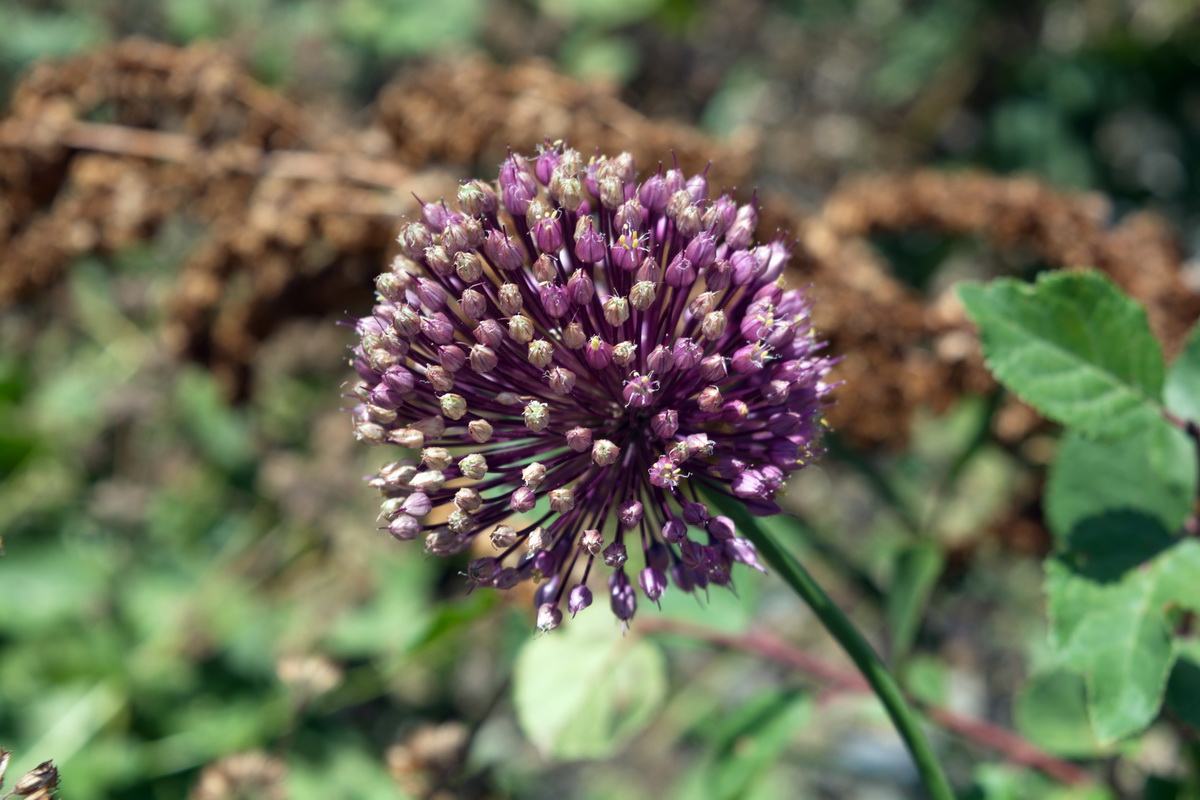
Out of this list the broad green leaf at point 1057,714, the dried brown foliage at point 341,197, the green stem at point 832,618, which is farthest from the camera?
the dried brown foliage at point 341,197

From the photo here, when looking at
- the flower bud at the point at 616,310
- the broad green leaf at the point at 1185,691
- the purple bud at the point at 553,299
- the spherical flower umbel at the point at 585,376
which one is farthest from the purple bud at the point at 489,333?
the broad green leaf at the point at 1185,691

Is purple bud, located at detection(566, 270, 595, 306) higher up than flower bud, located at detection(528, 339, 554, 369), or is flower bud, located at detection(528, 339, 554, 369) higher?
purple bud, located at detection(566, 270, 595, 306)

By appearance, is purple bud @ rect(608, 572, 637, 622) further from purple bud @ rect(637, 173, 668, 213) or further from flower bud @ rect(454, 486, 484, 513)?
purple bud @ rect(637, 173, 668, 213)

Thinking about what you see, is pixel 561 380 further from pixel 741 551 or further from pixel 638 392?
pixel 741 551

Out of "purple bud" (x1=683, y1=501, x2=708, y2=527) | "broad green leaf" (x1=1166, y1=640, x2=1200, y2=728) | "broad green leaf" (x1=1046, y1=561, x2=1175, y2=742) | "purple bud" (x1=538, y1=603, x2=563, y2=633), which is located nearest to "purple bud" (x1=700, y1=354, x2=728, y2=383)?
"purple bud" (x1=683, y1=501, x2=708, y2=527)

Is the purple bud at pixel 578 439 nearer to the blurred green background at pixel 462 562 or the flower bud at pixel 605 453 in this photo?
the flower bud at pixel 605 453

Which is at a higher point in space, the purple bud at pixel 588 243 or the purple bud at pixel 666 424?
the purple bud at pixel 588 243
